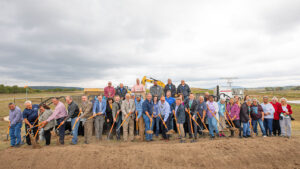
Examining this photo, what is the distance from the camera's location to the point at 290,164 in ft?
19.5

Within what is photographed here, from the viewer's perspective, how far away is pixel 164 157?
614cm

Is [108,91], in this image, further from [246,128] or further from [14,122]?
[246,128]

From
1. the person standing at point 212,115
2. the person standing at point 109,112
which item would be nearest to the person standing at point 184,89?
the person standing at point 212,115

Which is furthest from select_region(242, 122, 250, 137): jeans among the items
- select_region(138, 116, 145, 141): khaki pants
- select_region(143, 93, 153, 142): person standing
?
select_region(138, 116, 145, 141): khaki pants

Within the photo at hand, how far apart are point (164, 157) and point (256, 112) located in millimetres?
5263

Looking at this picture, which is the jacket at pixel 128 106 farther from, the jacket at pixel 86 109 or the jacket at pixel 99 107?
the jacket at pixel 86 109

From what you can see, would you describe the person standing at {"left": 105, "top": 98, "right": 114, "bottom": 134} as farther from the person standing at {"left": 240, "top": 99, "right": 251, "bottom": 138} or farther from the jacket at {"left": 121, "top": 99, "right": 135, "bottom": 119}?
the person standing at {"left": 240, "top": 99, "right": 251, "bottom": 138}

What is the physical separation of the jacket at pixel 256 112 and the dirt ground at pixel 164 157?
1688 millimetres

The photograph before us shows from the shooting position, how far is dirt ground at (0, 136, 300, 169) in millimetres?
5879

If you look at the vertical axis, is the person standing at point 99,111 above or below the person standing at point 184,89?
below

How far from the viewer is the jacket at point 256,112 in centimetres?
823

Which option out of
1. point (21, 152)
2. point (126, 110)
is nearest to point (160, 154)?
point (126, 110)

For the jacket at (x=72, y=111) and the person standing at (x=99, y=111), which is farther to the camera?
the person standing at (x=99, y=111)

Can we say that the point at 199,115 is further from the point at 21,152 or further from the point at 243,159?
the point at 21,152
